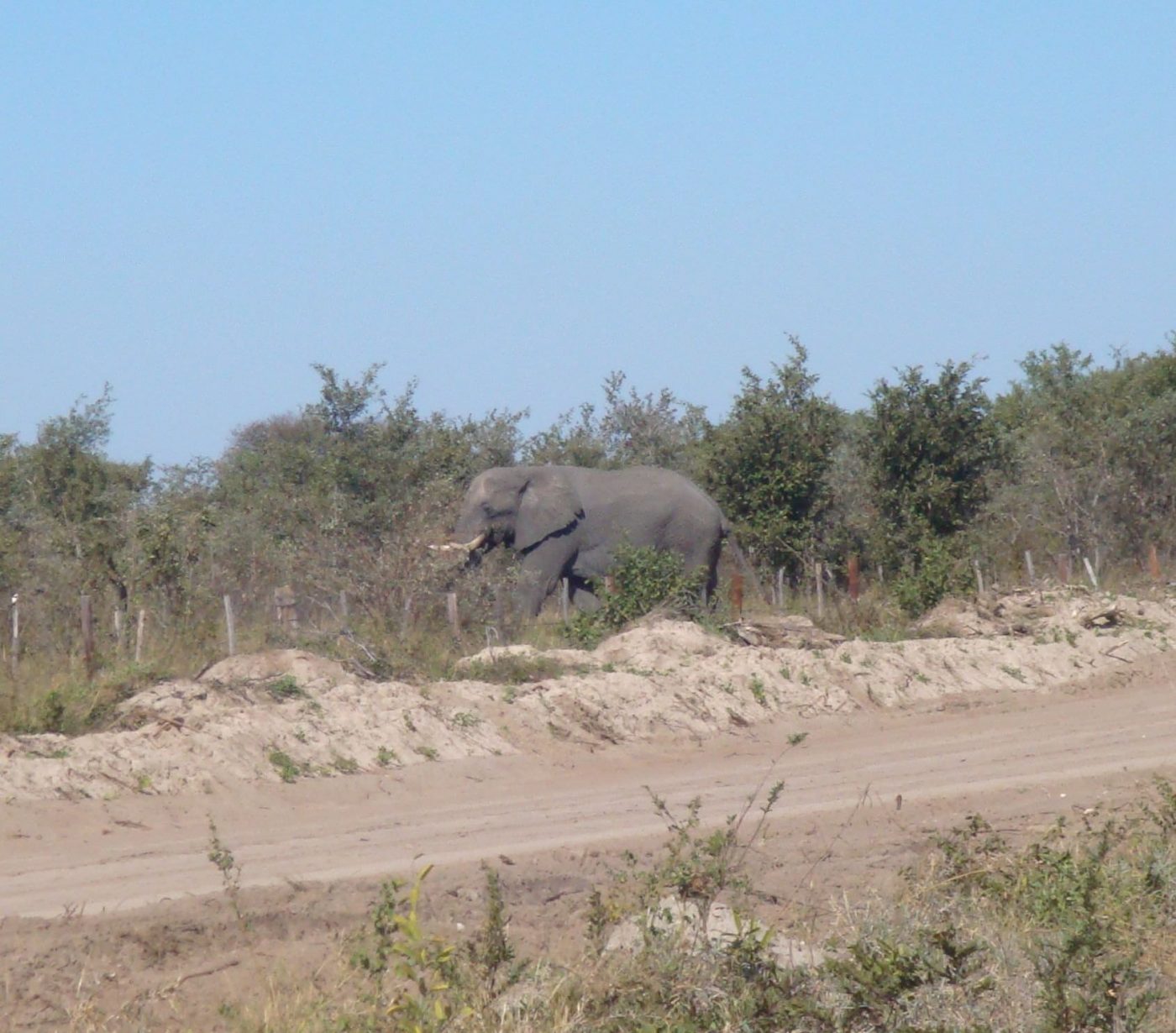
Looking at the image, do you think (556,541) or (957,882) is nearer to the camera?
(957,882)

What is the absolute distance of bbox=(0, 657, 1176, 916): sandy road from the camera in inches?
363

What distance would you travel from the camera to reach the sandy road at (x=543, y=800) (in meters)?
9.21

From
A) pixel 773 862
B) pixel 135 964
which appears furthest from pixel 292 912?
pixel 773 862

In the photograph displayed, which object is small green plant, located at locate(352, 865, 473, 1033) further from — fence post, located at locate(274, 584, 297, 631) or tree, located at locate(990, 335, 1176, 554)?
tree, located at locate(990, 335, 1176, 554)

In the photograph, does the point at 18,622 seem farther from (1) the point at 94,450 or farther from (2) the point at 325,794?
(1) the point at 94,450

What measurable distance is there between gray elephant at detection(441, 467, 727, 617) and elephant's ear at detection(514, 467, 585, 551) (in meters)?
0.01

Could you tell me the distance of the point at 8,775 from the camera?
10.6 meters

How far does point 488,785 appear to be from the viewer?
40.0 feet

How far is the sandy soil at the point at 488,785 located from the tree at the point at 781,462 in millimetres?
7874

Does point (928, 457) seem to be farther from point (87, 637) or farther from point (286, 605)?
point (87, 637)

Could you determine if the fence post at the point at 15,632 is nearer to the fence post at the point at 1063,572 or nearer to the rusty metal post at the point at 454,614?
the rusty metal post at the point at 454,614

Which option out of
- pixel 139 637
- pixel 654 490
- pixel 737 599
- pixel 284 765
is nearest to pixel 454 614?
pixel 139 637

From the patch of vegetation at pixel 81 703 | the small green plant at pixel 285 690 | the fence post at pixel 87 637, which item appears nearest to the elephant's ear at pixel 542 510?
the fence post at pixel 87 637

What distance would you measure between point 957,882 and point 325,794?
15.5 feet
